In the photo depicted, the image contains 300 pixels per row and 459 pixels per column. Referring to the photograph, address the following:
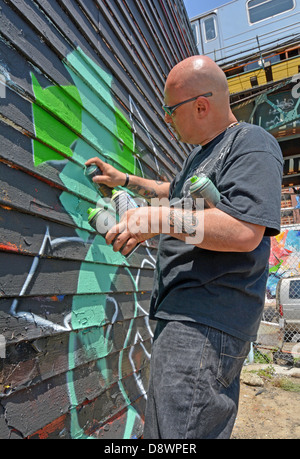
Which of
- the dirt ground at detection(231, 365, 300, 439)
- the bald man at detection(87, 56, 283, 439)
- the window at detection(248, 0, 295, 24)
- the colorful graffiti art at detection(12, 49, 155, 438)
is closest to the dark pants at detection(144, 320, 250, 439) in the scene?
the bald man at detection(87, 56, 283, 439)

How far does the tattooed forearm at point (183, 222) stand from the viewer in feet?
4.18

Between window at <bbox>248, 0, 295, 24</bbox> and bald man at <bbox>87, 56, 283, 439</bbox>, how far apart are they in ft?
35.3

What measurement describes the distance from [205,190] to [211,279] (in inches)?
15.4

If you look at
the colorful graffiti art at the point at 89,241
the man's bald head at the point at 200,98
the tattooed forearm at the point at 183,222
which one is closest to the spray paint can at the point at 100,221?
the tattooed forearm at the point at 183,222

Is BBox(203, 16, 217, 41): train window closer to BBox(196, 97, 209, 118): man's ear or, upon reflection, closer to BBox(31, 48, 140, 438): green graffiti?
BBox(31, 48, 140, 438): green graffiti

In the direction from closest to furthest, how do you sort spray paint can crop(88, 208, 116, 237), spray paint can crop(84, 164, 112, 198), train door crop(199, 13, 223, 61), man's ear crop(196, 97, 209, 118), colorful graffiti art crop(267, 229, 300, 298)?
A: spray paint can crop(88, 208, 116, 237) < man's ear crop(196, 97, 209, 118) < spray paint can crop(84, 164, 112, 198) < train door crop(199, 13, 223, 61) < colorful graffiti art crop(267, 229, 300, 298)

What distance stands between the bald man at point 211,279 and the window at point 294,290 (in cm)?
606

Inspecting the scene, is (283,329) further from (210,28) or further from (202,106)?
(210,28)

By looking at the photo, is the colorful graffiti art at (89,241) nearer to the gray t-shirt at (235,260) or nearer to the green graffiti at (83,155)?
the green graffiti at (83,155)

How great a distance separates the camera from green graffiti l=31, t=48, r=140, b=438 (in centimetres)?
175

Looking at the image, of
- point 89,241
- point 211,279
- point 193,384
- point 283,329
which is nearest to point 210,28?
point 283,329
